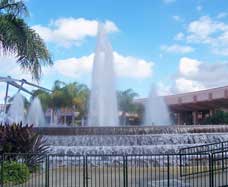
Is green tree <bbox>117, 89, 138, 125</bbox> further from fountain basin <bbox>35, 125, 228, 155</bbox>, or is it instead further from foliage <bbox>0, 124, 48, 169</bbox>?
foliage <bbox>0, 124, 48, 169</bbox>

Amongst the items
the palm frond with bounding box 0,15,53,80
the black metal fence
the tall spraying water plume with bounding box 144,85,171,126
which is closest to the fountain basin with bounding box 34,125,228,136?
the black metal fence

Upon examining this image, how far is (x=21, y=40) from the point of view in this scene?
18.9 metres

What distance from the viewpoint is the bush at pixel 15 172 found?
46.8 ft

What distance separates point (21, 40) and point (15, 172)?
6.49m

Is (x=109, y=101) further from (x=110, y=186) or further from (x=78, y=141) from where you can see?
(x=110, y=186)

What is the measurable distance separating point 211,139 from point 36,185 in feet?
37.8

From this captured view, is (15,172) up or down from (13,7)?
down

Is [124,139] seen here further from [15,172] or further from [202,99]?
[202,99]

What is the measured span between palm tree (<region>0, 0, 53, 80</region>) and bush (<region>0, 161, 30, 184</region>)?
5426 mm

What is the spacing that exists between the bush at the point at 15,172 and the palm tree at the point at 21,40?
5426 mm

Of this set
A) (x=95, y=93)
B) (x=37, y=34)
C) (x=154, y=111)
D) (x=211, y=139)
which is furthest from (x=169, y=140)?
(x=154, y=111)

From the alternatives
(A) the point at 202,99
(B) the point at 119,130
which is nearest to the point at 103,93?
(B) the point at 119,130

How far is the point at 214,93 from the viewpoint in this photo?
6838cm

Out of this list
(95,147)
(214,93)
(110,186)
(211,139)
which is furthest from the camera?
(214,93)
